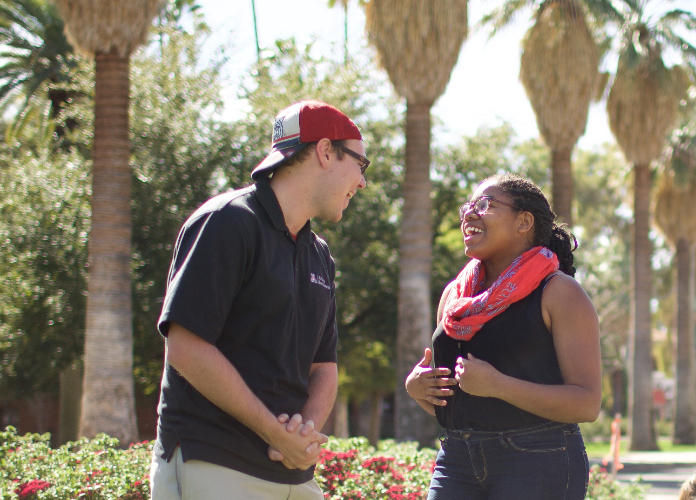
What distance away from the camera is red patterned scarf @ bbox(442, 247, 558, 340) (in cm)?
257

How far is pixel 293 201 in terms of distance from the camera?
2246 mm

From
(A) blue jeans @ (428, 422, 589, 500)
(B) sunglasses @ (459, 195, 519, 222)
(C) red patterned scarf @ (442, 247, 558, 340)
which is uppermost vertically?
(B) sunglasses @ (459, 195, 519, 222)

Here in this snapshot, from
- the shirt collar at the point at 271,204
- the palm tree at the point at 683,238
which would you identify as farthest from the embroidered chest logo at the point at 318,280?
the palm tree at the point at 683,238

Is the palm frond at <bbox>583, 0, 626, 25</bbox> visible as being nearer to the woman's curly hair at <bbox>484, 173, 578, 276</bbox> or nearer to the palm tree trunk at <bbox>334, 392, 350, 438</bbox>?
the woman's curly hair at <bbox>484, 173, 578, 276</bbox>

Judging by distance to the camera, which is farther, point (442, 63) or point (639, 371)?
point (639, 371)

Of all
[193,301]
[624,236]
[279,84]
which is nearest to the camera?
[193,301]

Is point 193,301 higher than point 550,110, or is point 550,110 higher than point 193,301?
point 550,110

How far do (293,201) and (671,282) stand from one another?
4253 centimetres

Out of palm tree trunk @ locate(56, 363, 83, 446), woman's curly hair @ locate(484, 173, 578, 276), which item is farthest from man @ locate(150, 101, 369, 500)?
palm tree trunk @ locate(56, 363, 83, 446)

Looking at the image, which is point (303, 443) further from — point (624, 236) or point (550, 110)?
point (624, 236)

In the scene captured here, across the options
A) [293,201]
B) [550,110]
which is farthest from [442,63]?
[293,201]

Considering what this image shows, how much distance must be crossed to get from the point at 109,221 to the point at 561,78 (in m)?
8.49

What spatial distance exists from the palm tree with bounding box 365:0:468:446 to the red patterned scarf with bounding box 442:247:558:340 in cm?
898

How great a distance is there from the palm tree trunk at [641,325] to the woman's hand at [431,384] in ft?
61.6
